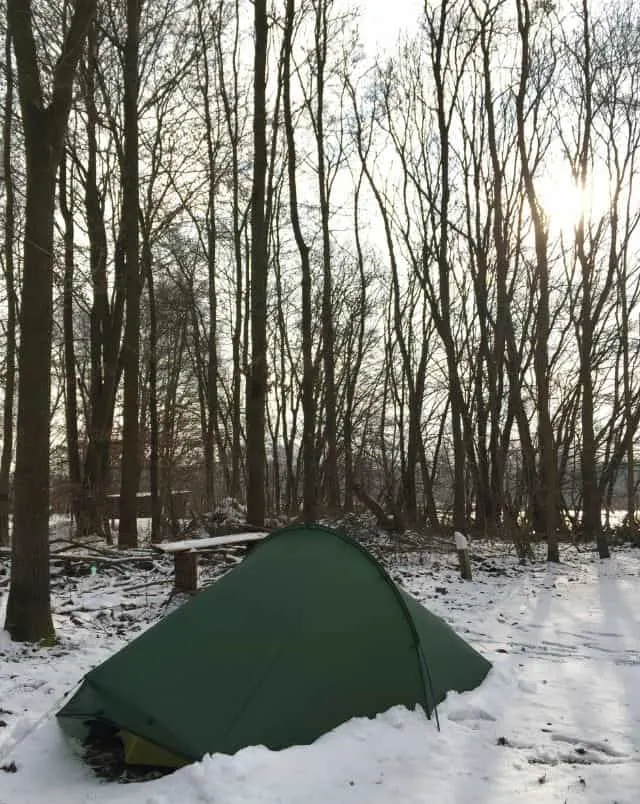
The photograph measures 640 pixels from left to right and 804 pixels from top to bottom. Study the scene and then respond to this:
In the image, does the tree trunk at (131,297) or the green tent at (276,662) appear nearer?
the green tent at (276,662)

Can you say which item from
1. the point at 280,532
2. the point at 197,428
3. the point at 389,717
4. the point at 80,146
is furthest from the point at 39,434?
the point at 197,428

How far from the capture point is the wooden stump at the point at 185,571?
25.0ft

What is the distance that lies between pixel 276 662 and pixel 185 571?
3939 mm

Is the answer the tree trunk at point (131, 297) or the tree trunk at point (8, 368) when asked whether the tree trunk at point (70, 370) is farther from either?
the tree trunk at point (131, 297)

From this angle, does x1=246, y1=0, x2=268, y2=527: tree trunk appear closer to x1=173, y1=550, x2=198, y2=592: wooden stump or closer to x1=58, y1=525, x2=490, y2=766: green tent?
x1=173, y1=550, x2=198, y2=592: wooden stump

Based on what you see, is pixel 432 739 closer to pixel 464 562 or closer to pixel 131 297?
pixel 464 562

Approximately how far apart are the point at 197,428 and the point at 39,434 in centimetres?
2062

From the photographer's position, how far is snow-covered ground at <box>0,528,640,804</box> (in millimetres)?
3289

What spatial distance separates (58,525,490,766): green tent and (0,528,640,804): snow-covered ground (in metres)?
0.15

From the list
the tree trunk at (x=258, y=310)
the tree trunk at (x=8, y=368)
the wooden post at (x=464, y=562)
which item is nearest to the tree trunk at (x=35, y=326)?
the tree trunk at (x=258, y=310)

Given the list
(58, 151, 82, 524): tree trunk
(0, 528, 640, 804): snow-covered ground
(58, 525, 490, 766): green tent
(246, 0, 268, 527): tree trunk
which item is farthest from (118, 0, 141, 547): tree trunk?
(58, 525, 490, 766): green tent

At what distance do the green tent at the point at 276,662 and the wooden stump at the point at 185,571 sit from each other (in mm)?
2982

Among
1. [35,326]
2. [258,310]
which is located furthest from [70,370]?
[35,326]

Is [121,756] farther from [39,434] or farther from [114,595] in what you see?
[114,595]
